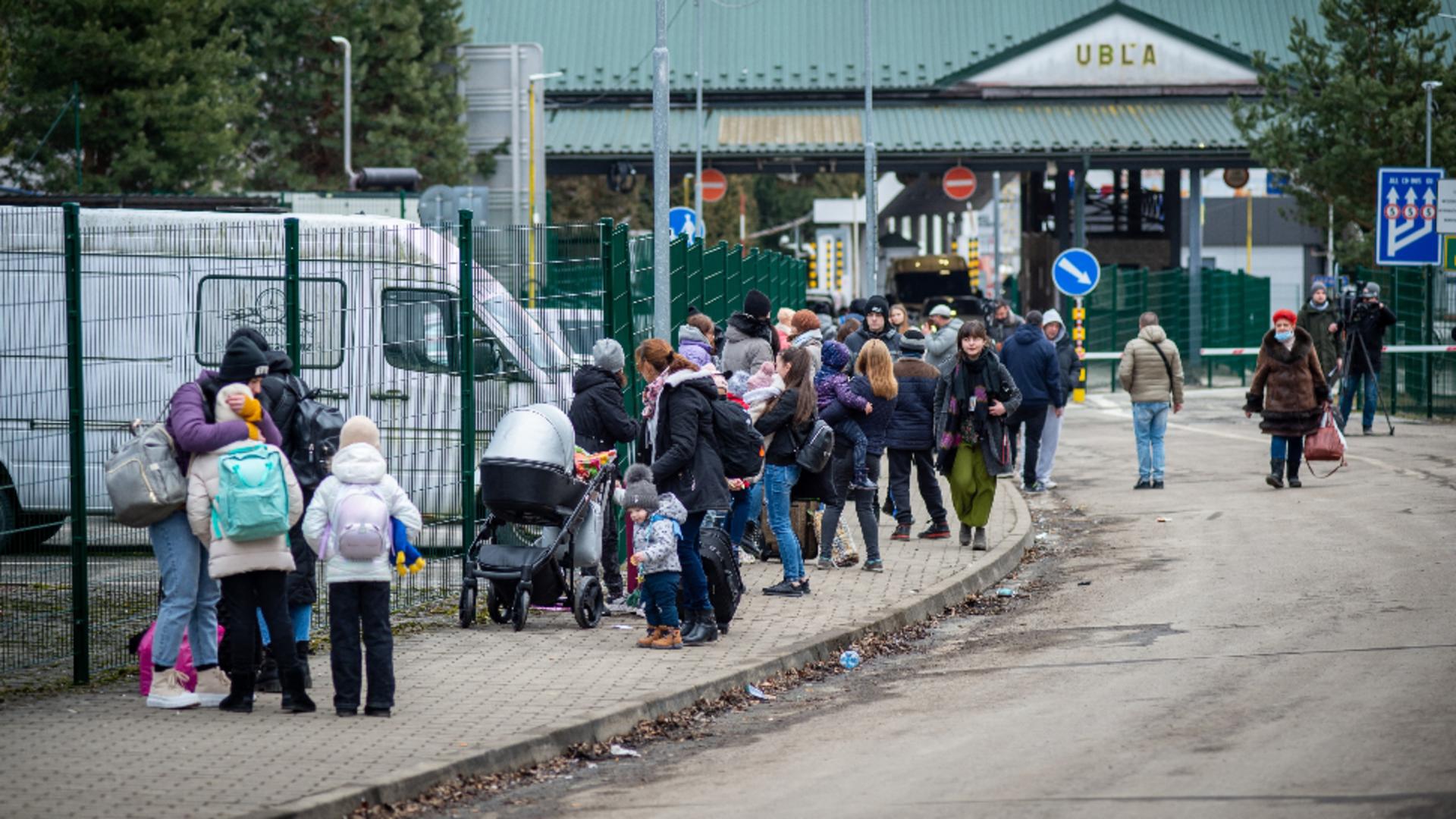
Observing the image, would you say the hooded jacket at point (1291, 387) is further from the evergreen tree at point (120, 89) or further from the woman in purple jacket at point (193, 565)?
the evergreen tree at point (120, 89)

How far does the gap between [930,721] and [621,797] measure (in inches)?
75.9

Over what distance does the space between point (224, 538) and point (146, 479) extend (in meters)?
0.48

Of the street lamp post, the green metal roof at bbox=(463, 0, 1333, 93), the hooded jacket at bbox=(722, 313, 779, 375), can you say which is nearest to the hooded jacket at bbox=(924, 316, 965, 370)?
the hooded jacket at bbox=(722, 313, 779, 375)

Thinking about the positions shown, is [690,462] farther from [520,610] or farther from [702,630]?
[520,610]

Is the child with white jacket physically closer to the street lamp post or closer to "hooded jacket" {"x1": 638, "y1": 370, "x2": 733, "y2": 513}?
"hooded jacket" {"x1": 638, "y1": 370, "x2": 733, "y2": 513}

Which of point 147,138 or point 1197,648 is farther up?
point 147,138

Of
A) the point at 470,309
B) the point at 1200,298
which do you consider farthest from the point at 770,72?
the point at 470,309

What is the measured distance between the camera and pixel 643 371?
11.8 m

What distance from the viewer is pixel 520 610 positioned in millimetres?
11742

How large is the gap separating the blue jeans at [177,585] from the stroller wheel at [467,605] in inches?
103

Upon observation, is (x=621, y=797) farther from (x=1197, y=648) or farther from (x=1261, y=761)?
(x=1197, y=648)

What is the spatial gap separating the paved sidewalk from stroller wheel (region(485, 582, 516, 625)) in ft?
0.38

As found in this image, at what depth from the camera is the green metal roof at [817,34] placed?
4572cm

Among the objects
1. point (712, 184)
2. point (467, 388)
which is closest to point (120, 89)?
point (712, 184)
